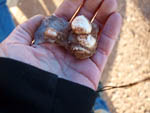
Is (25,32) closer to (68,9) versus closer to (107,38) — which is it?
(68,9)

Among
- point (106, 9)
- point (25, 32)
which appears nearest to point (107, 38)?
point (106, 9)

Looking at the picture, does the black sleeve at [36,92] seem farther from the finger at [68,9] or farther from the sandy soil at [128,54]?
the sandy soil at [128,54]

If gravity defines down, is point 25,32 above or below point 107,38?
above

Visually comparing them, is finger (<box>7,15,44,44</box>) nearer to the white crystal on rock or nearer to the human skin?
the human skin

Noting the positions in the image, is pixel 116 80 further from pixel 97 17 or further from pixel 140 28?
pixel 97 17

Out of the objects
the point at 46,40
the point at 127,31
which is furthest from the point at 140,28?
the point at 46,40
